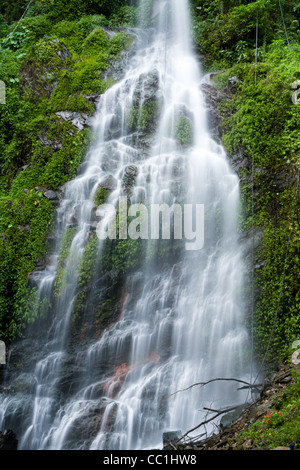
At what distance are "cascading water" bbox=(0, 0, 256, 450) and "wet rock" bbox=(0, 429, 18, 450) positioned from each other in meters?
0.15

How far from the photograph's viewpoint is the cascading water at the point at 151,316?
646 centimetres

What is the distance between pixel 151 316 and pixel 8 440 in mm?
3374

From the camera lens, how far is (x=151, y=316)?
762cm

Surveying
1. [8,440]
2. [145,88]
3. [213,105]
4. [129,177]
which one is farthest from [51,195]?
[8,440]

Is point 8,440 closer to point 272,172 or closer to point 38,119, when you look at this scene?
point 272,172

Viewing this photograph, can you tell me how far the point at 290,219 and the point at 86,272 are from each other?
452 cm

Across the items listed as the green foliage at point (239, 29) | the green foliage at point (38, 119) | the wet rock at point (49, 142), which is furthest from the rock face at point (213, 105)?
the wet rock at point (49, 142)

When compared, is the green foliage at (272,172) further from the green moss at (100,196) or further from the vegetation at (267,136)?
the green moss at (100,196)

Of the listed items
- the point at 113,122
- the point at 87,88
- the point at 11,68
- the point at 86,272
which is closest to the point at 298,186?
the point at 86,272

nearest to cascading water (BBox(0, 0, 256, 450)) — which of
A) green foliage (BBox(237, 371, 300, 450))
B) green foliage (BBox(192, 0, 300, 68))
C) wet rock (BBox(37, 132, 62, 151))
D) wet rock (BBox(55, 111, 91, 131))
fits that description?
wet rock (BBox(55, 111, 91, 131))

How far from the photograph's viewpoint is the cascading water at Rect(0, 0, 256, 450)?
6.46m

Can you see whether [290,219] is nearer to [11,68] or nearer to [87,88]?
[87,88]

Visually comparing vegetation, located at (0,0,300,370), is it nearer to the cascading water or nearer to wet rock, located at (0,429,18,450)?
the cascading water

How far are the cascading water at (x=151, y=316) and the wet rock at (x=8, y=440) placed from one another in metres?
0.15
